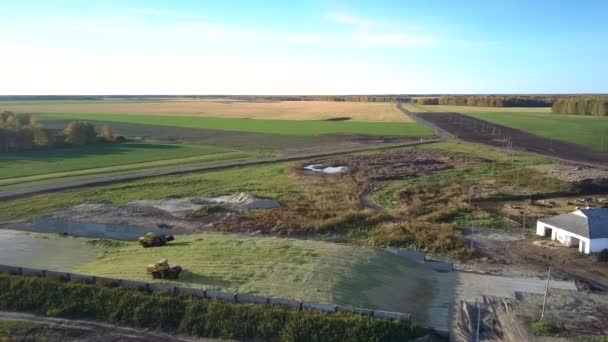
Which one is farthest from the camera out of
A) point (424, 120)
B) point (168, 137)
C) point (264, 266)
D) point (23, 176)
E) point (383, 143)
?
point (424, 120)

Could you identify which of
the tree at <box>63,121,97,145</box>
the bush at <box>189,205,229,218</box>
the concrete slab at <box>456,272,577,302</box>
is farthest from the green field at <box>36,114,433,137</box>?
the concrete slab at <box>456,272,577,302</box>

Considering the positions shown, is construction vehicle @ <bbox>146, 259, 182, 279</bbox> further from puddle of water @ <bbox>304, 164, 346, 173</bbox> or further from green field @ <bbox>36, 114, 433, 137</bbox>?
green field @ <bbox>36, 114, 433, 137</bbox>

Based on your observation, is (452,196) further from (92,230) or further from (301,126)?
(301,126)

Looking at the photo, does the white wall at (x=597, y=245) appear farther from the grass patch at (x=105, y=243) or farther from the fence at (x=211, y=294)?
the grass patch at (x=105, y=243)

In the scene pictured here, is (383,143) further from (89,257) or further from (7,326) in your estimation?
(7,326)

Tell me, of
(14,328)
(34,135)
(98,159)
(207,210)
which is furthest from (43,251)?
(34,135)

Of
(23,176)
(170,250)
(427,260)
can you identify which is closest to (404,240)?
(427,260)
